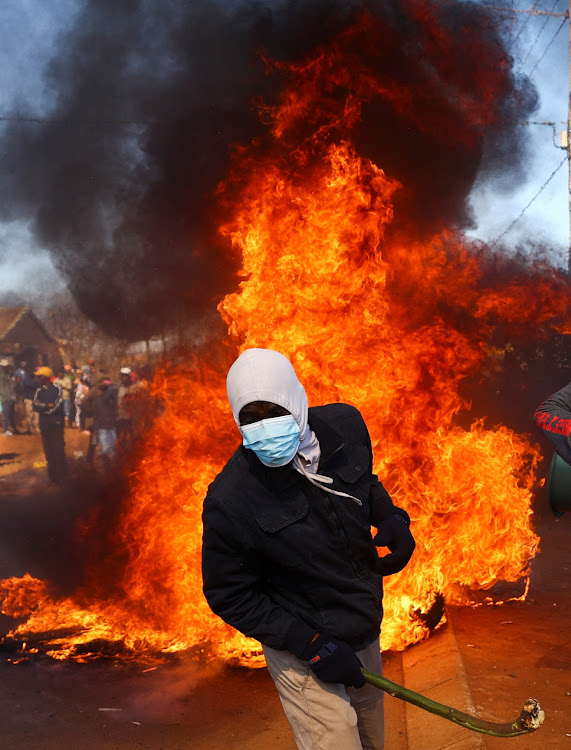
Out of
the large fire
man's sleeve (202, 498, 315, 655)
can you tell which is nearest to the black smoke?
the large fire

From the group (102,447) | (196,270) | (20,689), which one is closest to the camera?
(20,689)

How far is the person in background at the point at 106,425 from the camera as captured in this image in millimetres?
10461

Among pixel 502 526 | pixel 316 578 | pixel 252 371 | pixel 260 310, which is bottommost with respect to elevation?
pixel 502 526

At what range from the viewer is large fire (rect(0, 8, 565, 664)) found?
5738 millimetres

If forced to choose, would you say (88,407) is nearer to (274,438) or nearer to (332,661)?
(274,438)

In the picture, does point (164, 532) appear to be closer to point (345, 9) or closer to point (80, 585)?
point (80, 585)

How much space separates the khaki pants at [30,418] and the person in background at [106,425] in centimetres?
263

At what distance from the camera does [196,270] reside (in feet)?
27.8

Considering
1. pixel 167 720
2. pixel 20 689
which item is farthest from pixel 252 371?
pixel 20 689

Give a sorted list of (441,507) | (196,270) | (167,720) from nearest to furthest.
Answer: (167,720) < (441,507) < (196,270)

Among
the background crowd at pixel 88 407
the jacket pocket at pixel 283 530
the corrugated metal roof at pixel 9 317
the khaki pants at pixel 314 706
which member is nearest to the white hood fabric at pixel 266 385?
the jacket pocket at pixel 283 530

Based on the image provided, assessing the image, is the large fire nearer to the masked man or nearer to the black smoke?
the black smoke

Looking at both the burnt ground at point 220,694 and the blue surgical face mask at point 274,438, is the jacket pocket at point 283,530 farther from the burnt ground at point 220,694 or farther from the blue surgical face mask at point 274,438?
the burnt ground at point 220,694

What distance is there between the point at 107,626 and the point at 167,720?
190 centimetres
